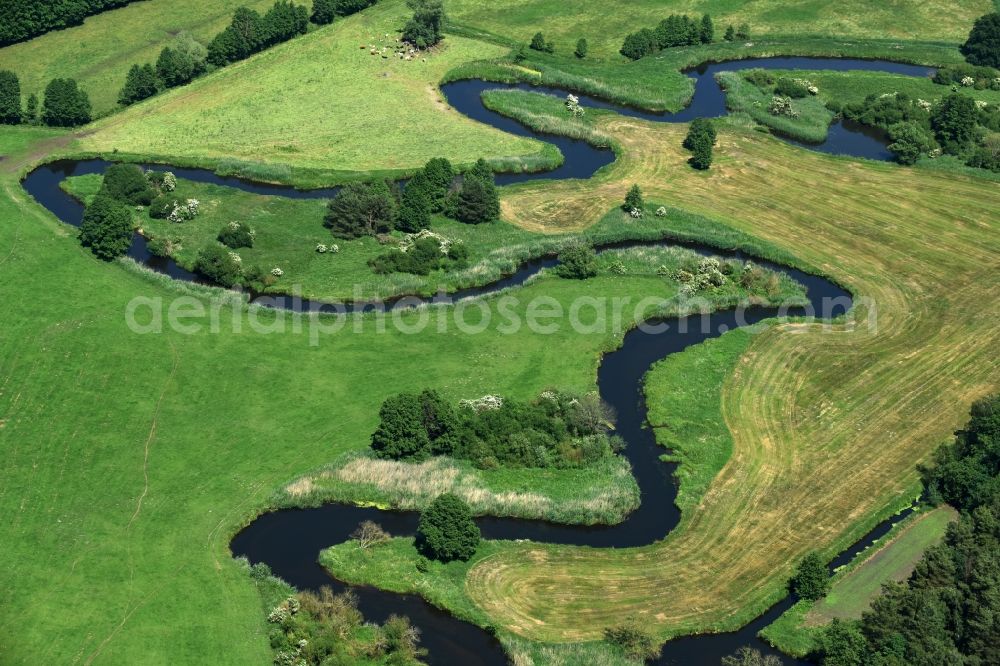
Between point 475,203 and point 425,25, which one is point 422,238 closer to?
point 475,203

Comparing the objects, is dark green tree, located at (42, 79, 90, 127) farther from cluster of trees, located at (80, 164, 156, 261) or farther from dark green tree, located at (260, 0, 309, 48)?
→ dark green tree, located at (260, 0, 309, 48)

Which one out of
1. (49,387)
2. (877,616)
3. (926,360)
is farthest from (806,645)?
(49,387)

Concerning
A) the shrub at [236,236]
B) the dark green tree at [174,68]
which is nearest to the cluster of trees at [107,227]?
the shrub at [236,236]

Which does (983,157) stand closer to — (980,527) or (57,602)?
(980,527)

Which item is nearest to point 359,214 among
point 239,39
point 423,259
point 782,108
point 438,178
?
point 423,259

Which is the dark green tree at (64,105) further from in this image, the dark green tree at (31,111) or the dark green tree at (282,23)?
the dark green tree at (282,23)

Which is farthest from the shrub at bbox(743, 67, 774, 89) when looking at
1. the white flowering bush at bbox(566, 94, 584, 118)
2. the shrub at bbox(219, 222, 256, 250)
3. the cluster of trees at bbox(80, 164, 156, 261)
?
the cluster of trees at bbox(80, 164, 156, 261)
